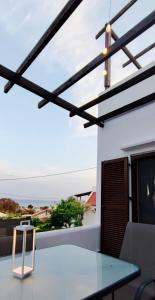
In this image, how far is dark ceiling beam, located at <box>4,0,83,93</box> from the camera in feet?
8.23

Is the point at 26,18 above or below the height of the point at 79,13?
above

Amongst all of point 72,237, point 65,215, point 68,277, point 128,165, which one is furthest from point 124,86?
point 65,215

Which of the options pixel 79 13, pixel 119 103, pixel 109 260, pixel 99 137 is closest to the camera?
pixel 109 260

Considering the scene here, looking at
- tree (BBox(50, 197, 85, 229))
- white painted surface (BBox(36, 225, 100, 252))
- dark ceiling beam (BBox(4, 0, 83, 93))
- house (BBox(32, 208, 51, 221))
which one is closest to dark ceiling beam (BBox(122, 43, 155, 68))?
dark ceiling beam (BBox(4, 0, 83, 93))

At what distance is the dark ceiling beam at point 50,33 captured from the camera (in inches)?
98.8

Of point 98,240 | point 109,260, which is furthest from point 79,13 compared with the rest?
point 98,240

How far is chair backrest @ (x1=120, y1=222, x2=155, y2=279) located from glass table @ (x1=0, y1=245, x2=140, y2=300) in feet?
0.87

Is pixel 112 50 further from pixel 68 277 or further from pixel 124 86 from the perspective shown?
pixel 68 277

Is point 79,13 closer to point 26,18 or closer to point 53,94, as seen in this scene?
point 26,18

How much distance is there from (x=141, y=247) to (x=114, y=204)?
1.81 meters

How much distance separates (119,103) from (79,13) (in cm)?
184

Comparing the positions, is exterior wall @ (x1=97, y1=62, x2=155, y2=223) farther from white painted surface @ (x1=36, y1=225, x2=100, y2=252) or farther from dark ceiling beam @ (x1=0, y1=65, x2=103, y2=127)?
dark ceiling beam @ (x1=0, y1=65, x2=103, y2=127)

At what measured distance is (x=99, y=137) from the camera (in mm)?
4918

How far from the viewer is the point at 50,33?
111 inches
